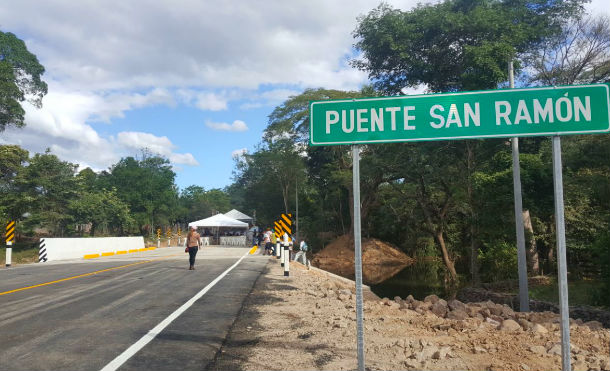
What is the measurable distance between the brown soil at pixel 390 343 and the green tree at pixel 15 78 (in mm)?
35267

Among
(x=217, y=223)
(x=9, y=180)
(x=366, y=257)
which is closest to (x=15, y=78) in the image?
(x=9, y=180)

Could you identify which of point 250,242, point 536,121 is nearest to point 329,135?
point 536,121

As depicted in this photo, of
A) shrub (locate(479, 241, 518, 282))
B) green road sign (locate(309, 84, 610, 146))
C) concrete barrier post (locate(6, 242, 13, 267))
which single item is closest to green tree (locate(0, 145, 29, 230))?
concrete barrier post (locate(6, 242, 13, 267))

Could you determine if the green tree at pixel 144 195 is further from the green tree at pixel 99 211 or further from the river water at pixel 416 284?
the river water at pixel 416 284

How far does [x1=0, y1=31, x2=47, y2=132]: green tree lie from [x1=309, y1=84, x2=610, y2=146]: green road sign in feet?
125

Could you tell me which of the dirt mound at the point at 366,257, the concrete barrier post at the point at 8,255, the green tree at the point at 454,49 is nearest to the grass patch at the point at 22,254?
the concrete barrier post at the point at 8,255

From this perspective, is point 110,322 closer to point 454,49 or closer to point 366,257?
point 454,49

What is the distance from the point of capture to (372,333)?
6.56 metres

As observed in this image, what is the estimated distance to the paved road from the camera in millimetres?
5191

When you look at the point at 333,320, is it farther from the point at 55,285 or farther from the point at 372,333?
the point at 55,285

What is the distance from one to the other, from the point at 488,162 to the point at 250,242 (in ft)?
98.1

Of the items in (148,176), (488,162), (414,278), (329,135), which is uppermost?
(148,176)

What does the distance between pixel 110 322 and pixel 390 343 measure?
431 centimetres

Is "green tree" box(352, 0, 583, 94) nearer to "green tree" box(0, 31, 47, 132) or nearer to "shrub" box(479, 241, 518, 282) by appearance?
"shrub" box(479, 241, 518, 282)
